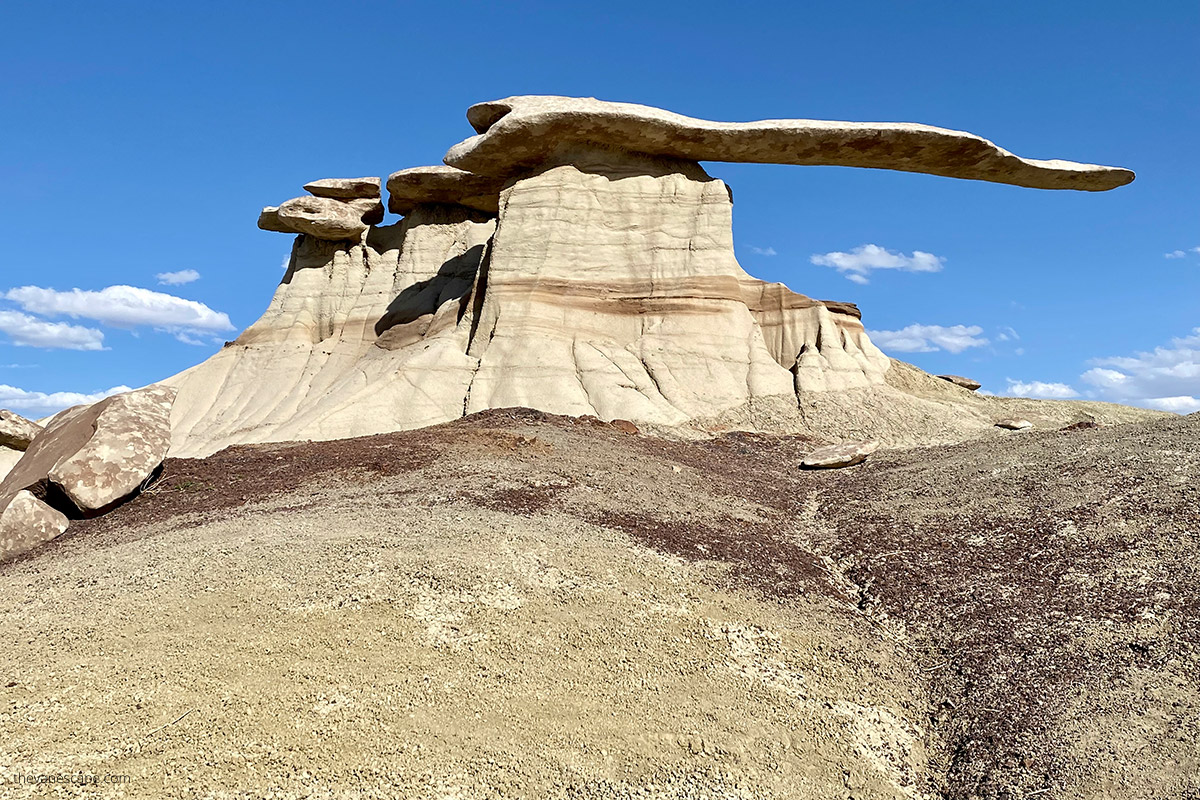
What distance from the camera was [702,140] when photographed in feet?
52.2

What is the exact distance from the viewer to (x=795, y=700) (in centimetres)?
483

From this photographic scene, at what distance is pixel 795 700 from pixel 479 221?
19.3 metres

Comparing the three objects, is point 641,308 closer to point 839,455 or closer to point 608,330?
point 608,330

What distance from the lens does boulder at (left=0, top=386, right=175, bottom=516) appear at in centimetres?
783

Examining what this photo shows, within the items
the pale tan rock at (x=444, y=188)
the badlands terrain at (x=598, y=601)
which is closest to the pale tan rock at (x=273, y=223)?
the pale tan rock at (x=444, y=188)

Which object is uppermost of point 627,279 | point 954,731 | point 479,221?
point 479,221

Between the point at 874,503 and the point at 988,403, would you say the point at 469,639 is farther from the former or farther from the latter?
the point at 988,403

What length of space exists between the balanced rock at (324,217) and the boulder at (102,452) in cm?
1430

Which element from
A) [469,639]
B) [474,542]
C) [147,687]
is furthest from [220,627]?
[474,542]

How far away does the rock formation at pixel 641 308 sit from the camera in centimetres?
1412

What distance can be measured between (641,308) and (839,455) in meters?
5.32

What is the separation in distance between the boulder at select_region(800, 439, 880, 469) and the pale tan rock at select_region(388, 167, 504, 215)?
12895mm

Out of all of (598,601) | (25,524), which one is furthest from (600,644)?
(25,524)

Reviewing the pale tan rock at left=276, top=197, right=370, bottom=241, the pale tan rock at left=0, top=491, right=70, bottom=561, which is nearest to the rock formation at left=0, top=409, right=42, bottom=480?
the pale tan rock at left=0, top=491, right=70, bottom=561
